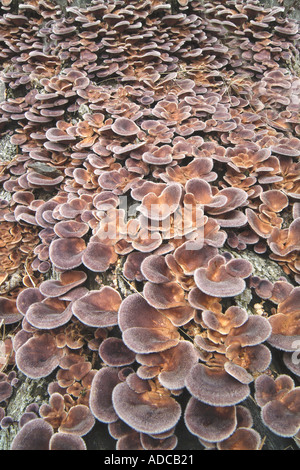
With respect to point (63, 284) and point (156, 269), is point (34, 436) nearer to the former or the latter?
point (63, 284)

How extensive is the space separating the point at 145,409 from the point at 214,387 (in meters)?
0.52

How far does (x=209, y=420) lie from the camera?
199 centimetres

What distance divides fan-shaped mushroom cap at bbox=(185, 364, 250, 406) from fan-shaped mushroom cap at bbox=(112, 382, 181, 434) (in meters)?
0.25

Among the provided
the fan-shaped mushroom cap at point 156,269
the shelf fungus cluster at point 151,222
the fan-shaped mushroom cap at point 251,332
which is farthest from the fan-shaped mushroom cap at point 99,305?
the fan-shaped mushroom cap at point 251,332

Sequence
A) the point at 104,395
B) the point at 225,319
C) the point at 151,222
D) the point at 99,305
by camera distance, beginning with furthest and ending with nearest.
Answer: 1. the point at 151,222
2. the point at 99,305
3. the point at 225,319
4. the point at 104,395

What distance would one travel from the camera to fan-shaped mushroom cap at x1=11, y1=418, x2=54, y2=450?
6.89 feet

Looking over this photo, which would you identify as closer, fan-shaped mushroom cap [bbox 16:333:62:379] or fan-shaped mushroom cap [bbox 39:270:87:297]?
fan-shaped mushroom cap [bbox 16:333:62:379]

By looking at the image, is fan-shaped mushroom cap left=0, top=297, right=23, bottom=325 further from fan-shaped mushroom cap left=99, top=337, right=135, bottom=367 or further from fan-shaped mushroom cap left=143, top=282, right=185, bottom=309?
fan-shaped mushroom cap left=143, top=282, right=185, bottom=309

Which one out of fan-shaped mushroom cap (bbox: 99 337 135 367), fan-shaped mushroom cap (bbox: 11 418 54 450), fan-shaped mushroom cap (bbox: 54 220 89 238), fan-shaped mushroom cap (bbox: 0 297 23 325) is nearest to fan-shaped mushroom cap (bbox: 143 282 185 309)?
fan-shaped mushroom cap (bbox: 99 337 135 367)

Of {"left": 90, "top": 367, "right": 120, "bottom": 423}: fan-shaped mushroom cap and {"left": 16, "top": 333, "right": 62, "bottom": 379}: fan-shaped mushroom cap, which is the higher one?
{"left": 90, "top": 367, "right": 120, "bottom": 423}: fan-shaped mushroom cap

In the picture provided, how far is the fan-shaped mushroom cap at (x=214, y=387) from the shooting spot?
6.30 feet

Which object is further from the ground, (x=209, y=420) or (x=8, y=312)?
(x=209, y=420)

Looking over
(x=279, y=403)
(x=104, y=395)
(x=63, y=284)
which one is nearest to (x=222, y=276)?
(x=279, y=403)

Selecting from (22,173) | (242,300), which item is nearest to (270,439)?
(242,300)
